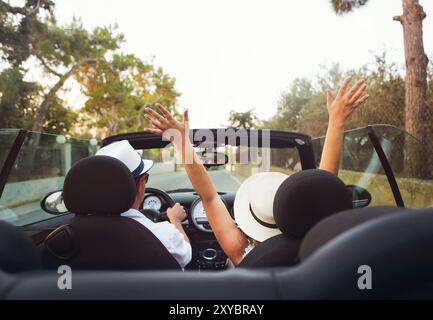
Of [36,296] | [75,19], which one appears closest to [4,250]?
[36,296]

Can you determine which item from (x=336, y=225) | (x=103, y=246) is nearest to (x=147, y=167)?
(x=103, y=246)

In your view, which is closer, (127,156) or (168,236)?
(168,236)

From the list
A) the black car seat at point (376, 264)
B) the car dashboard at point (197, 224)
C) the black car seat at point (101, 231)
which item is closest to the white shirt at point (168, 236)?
the black car seat at point (101, 231)

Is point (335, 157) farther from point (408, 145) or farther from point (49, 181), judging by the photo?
point (49, 181)

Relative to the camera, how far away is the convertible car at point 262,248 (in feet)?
2.39

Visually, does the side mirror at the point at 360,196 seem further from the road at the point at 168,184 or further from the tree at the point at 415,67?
the tree at the point at 415,67

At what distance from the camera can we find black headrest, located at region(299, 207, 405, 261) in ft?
2.73

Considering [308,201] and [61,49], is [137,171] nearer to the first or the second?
[308,201]

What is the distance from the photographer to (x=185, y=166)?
6.15 feet

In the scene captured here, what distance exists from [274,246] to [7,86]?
2231 cm

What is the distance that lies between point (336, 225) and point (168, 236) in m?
1.24

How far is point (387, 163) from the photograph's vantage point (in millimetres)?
3131

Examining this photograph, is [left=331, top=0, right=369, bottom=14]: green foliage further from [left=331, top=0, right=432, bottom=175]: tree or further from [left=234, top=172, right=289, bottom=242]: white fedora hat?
[left=234, top=172, right=289, bottom=242]: white fedora hat

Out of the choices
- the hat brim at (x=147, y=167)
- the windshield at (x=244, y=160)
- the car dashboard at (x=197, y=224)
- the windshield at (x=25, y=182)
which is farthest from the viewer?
the car dashboard at (x=197, y=224)
